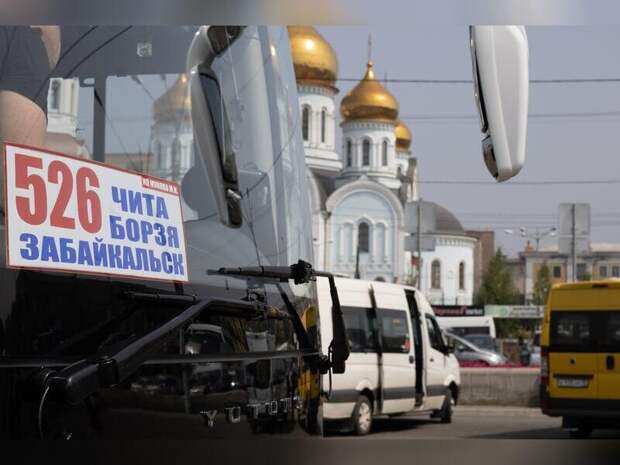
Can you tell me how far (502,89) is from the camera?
10.2 ft

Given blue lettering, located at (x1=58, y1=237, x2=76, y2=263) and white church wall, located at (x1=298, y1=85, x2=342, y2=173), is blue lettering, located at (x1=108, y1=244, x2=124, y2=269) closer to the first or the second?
blue lettering, located at (x1=58, y1=237, x2=76, y2=263)

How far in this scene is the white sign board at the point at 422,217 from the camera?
3496mm

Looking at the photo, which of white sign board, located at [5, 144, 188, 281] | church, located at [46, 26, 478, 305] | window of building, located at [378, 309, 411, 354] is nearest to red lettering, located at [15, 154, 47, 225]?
white sign board, located at [5, 144, 188, 281]

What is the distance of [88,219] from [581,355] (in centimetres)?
1341

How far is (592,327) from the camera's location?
15.8 meters

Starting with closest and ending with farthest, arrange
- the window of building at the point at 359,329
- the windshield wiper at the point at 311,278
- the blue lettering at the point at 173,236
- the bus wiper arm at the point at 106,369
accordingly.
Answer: the bus wiper arm at the point at 106,369
the blue lettering at the point at 173,236
the windshield wiper at the point at 311,278
the window of building at the point at 359,329

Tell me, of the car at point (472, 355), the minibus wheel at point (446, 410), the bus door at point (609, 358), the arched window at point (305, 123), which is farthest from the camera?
the car at point (472, 355)

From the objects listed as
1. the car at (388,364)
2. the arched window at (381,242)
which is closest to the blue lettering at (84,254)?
the arched window at (381,242)

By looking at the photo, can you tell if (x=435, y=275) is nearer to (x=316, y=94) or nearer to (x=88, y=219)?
(x=316, y=94)

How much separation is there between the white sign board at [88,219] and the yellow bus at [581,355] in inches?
487

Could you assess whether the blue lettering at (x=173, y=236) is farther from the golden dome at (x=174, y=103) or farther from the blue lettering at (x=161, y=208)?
the golden dome at (x=174, y=103)

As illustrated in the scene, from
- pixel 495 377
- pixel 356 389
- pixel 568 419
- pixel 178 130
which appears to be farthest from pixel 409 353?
pixel 178 130

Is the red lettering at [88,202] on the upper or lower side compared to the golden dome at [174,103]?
lower

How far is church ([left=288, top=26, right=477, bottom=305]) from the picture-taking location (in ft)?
10.9
